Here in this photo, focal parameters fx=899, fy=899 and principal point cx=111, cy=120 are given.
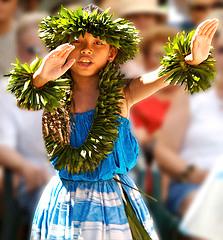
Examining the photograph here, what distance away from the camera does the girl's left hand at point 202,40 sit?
339 centimetres

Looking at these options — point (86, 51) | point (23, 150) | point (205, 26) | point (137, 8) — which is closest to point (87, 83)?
point (86, 51)

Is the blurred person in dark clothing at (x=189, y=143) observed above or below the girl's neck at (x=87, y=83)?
below

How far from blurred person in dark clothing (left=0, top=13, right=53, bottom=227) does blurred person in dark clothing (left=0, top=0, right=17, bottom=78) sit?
687 mm

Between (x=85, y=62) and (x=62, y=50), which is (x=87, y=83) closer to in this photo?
(x=85, y=62)

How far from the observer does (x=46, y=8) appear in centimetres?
681

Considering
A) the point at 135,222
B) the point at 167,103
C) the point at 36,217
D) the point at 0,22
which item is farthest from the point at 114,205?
the point at 0,22

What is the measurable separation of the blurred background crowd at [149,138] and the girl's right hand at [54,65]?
199 centimetres

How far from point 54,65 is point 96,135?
0.33 metres

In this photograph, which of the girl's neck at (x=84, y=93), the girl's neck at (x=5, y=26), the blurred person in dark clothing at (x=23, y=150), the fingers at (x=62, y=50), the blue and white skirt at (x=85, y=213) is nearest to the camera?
the fingers at (x=62, y=50)

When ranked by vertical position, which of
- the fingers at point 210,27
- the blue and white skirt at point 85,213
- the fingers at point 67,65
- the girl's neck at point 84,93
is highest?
the fingers at point 210,27

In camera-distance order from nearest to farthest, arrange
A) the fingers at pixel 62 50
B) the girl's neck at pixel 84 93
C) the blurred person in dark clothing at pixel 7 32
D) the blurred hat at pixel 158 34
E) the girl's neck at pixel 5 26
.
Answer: the fingers at pixel 62 50, the girl's neck at pixel 84 93, the blurred hat at pixel 158 34, the blurred person in dark clothing at pixel 7 32, the girl's neck at pixel 5 26

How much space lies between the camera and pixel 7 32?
647 cm

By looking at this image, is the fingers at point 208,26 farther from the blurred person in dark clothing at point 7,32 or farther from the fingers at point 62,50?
the blurred person in dark clothing at point 7,32

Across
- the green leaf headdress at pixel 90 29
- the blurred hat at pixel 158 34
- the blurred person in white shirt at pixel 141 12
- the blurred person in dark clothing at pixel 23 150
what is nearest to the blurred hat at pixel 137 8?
the blurred person in white shirt at pixel 141 12
